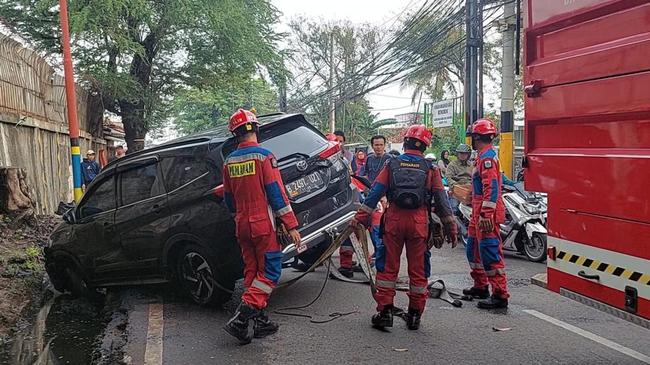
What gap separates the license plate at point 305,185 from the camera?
5.24 m

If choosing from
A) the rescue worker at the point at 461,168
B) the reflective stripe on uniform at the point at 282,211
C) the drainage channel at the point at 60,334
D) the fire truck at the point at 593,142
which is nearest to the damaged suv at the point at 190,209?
the drainage channel at the point at 60,334

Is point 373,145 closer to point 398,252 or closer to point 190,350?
point 398,252

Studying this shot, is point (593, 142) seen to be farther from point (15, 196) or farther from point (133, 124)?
point (133, 124)

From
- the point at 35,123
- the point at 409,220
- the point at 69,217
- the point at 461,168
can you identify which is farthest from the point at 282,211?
the point at 35,123

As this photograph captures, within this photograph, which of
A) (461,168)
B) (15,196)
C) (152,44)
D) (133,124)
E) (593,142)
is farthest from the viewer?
(133,124)

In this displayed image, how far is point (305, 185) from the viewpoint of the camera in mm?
5359

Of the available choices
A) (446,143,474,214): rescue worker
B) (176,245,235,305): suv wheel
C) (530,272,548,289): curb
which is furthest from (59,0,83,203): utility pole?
(530,272,548,289): curb

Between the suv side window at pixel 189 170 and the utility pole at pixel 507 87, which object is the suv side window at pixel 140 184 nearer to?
the suv side window at pixel 189 170

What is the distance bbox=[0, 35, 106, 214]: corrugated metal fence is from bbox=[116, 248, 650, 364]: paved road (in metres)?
5.15

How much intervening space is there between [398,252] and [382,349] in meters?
0.84

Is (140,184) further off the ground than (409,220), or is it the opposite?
(140,184)

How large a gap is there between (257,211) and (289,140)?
1291 mm

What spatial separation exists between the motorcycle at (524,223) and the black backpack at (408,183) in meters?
3.37

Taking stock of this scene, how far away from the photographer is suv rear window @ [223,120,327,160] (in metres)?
5.38
